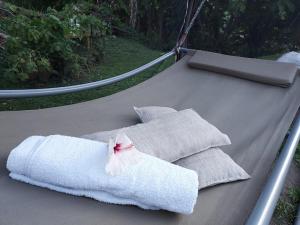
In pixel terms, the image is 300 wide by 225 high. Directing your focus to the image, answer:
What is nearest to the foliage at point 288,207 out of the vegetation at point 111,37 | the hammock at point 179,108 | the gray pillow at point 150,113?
the vegetation at point 111,37

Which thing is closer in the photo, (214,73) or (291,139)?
(291,139)

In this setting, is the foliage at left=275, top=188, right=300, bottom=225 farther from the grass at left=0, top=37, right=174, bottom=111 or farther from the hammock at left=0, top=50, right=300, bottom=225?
the grass at left=0, top=37, right=174, bottom=111

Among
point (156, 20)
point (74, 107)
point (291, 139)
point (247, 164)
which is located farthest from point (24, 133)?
point (156, 20)

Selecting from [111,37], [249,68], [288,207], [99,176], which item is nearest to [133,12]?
[111,37]

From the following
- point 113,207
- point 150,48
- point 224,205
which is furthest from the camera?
point 150,48

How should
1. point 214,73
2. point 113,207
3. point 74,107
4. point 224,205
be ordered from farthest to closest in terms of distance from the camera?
point 214,73, point 74,107, point 224,205, point 113,207

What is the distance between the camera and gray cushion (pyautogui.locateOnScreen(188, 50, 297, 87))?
2.36m

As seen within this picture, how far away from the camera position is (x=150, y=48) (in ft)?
17.5

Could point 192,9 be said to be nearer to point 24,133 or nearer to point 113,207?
point 24,133

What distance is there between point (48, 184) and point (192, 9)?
2.22 m

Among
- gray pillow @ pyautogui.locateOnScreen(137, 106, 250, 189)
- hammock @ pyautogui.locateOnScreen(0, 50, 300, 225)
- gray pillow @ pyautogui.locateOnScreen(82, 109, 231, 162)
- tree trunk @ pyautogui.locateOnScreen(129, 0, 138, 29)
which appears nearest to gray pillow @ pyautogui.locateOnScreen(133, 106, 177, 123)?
hammock @ pyautogui.locateOnScreen(0, 50, 300, 225)

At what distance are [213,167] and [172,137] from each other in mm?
211

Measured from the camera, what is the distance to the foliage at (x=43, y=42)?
9.05 ft

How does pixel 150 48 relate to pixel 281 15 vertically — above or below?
below
